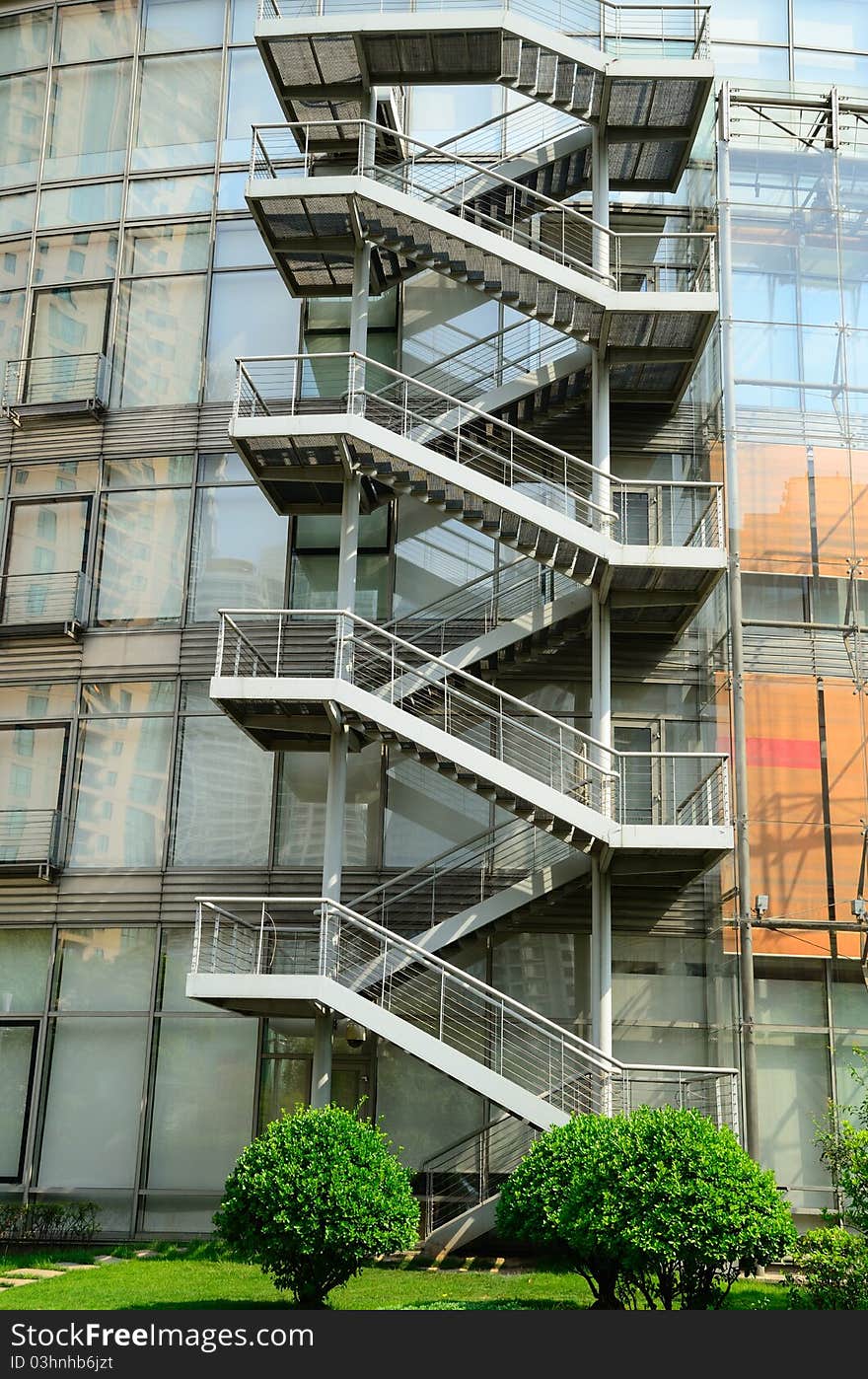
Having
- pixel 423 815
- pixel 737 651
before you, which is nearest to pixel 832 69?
pixel 737 651

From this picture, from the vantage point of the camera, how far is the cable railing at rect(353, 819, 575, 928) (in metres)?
19.0

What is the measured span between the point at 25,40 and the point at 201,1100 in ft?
62.9

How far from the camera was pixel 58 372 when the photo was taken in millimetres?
23219

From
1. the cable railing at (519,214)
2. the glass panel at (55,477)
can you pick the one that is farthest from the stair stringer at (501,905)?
the glass panel at (55,477)

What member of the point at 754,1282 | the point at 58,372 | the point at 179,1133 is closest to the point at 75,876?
the point at 179,1133

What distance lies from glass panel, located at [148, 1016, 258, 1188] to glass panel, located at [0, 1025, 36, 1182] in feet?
6.73

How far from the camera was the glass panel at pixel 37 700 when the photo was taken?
71.2 ft

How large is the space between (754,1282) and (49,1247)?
937cm

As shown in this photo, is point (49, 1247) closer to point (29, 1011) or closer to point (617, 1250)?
point (29, 1011)

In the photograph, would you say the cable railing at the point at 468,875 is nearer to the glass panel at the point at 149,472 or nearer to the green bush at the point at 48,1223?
the green bush at the point at 48,1223

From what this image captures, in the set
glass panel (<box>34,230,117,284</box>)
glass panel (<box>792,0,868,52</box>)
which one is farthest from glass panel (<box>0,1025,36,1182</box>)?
glass panel (<box>792,0,868,52</box>)

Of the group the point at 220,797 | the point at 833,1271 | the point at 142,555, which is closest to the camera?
the point at 833,1271

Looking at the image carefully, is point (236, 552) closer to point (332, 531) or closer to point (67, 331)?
point (332, 531)

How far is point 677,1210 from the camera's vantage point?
38.8 ft
